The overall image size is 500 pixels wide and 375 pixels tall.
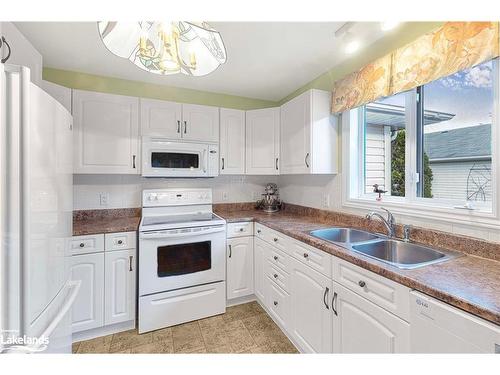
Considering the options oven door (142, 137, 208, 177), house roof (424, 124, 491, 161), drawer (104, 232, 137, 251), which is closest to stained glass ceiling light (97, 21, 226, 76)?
oven door (142, 137, 208, 177)

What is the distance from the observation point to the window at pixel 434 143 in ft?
4.01

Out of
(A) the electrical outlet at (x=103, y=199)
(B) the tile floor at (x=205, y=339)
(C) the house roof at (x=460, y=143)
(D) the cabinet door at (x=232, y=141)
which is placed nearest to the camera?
(C) the house roof at (x=460, y=143)

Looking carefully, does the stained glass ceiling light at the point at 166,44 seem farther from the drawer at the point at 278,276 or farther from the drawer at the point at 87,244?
the drawer at the point at 278,276

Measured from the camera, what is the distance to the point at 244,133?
2562mm

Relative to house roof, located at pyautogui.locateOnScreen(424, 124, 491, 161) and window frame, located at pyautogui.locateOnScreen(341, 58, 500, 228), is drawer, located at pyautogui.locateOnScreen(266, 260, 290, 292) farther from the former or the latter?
house roof, located at pyautogui.locateOnScreen(424, 124, 491, 161)

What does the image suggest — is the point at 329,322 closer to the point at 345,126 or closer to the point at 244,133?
the point at 345,126

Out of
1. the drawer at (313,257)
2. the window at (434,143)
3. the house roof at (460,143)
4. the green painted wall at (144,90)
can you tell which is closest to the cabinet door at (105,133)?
the green painted wall at (144,90)

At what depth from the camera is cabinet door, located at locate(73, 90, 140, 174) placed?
194 centimetres

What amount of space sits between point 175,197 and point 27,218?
1.64m

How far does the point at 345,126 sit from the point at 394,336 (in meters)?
1.58

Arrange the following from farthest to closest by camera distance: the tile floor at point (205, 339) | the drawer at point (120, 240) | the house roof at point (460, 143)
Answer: the drawer at point (120, 240) < the tile floor at point (205, 339) < the house roof at point (460, 143)

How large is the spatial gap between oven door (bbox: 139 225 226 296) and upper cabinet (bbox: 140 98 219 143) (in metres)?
0.98

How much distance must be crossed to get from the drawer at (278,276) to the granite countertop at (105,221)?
47.8 inches
